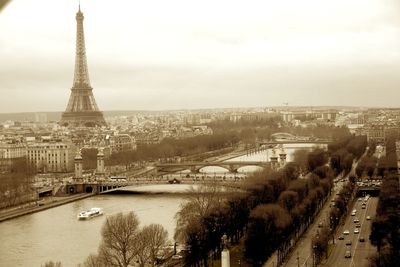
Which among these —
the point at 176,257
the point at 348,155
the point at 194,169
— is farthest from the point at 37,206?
the point at 348,155

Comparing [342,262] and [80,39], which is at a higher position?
[80,39]

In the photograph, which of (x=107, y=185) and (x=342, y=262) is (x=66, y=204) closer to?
(x=107, y=185)

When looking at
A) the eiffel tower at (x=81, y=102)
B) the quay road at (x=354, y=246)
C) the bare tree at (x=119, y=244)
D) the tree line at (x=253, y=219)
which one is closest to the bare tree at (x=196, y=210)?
the tree line at (x=253, y=219)

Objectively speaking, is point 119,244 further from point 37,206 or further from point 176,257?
point 37,206

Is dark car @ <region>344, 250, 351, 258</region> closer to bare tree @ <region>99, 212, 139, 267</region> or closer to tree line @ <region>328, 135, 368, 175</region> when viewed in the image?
bare tree @ <region>99, 212, 139, 267</region>

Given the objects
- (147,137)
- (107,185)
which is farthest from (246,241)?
(147,137)

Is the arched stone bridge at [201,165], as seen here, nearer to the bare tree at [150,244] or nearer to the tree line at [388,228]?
the tree line at [388,228]

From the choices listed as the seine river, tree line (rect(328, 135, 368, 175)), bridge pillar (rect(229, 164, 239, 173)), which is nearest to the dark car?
the seine river
